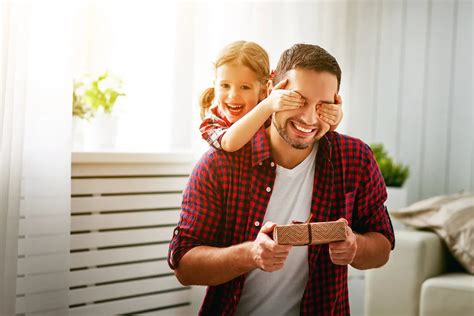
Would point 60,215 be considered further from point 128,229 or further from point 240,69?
point 240,69

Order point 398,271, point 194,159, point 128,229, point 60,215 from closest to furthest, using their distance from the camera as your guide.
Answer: point 60,215 < point 398,271 < point 128,229 < point 194,159

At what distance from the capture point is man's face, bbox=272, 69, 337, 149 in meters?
1.48

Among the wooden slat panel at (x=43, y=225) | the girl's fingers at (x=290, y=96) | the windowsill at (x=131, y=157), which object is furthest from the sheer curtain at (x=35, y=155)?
the girl's fingers at (x=290, y=96)

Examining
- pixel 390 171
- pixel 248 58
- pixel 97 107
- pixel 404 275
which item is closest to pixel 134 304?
pixel 97 107

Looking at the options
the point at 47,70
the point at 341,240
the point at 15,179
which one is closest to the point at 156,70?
the point at 47,70

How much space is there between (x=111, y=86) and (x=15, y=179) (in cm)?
86

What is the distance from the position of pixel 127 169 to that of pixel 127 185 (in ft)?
0.21

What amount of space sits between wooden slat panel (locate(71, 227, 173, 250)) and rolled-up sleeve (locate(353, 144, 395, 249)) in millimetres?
1178

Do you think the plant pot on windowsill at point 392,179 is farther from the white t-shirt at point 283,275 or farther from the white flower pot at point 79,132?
the white t-shirt at point 283,275

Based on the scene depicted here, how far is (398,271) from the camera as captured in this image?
7.88ft

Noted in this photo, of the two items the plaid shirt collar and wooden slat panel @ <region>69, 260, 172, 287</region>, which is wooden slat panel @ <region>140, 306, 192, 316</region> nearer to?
wooden slat panel @ <region>69, 260, 172, 287</region>

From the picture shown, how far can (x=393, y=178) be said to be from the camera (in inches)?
127

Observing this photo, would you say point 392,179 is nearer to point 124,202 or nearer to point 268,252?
point 124,202

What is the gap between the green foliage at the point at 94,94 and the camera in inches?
104
